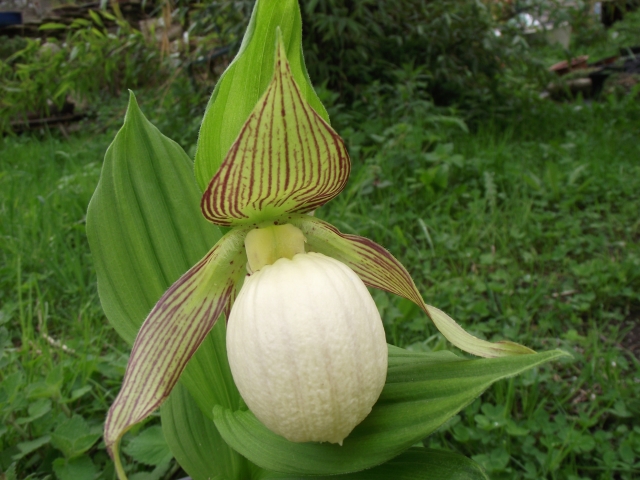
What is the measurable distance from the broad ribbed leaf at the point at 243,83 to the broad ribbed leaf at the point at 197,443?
304 mm

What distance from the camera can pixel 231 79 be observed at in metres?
0.66

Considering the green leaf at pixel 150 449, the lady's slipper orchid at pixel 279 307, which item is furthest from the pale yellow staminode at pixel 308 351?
the green leaf at pixel 150 449

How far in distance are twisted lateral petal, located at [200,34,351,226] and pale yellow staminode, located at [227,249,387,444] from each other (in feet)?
0.32

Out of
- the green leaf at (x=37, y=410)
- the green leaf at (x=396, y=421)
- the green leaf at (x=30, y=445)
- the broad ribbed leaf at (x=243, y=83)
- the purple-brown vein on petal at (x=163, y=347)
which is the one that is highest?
the broad ribbed leaf at (x=243, y=83)

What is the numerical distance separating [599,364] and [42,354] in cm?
139

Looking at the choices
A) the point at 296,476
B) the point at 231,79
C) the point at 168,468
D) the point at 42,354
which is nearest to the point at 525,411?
the point at 296,476

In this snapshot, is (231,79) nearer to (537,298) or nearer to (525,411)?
(525,411)

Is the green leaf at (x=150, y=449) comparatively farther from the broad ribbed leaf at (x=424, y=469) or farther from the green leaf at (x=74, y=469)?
the broad ribbed leaf at (x=424, y=469)

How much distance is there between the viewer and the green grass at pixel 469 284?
101 centimetres

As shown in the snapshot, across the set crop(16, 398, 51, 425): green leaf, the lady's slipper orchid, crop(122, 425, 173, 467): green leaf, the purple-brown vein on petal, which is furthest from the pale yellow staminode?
crop(16, 398, 51, 425): green leaf

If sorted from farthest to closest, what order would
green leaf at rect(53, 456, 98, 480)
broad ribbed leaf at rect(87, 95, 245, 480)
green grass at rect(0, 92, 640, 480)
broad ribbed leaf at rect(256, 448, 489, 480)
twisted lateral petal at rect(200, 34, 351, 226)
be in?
1. green grass at rect(0, 92, 640, 480)
2. green leaf at rect(53, 456, 98, 480)
3. broad ribbed leaf at rect(87, 95, 245, 480)
4. broad ribbed leaf at rect(256, 448, 489, 480)
5. twisted lateral petal at rect(200, 34, 351, 226)

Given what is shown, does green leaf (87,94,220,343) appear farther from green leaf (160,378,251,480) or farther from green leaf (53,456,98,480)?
green leaf (53,456,98,480)

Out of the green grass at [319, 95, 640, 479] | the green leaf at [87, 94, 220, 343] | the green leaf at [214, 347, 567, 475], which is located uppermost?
the green leaf at [87, 94, 220, 343]

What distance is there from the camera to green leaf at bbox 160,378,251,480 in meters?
0.81
